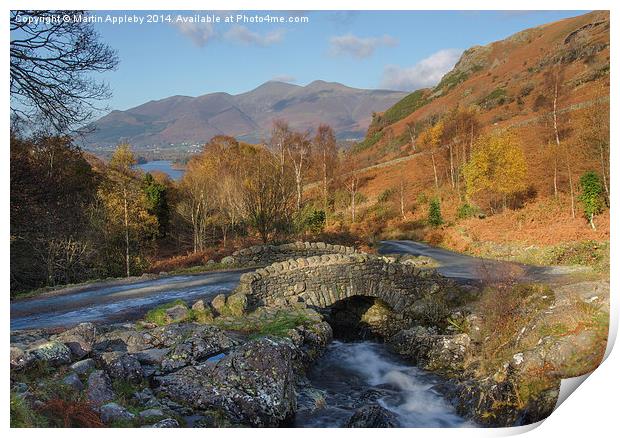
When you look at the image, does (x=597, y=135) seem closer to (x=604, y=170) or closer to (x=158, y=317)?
(x=604, y=170)

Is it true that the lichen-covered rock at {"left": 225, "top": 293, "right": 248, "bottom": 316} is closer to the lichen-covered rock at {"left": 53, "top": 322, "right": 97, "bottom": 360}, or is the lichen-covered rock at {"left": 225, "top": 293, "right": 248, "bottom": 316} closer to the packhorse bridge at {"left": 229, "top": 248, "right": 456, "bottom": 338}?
the packhorse bridge at {"left": 229, "top": 248, "right": 456, "bottom": 338}

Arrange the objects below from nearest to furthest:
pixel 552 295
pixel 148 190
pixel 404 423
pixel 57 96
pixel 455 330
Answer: pixel 404 423, pixel 57 96, pixel 552 295, pixel 455 330, pixel 148 190

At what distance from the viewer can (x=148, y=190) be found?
11.5 metres

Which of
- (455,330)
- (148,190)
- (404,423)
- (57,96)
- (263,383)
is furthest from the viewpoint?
(148,190)

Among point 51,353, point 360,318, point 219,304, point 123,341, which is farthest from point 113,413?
point 360,318

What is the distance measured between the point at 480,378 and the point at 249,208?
443 cm

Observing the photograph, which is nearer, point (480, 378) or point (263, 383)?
point (263, 383)

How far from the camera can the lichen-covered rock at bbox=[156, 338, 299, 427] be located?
15.0 feet

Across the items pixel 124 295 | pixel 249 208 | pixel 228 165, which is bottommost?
pixel 124 295

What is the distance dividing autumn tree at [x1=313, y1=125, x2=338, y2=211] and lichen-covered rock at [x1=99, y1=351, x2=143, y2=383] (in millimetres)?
3927

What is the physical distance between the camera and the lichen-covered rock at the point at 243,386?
4.56 m
